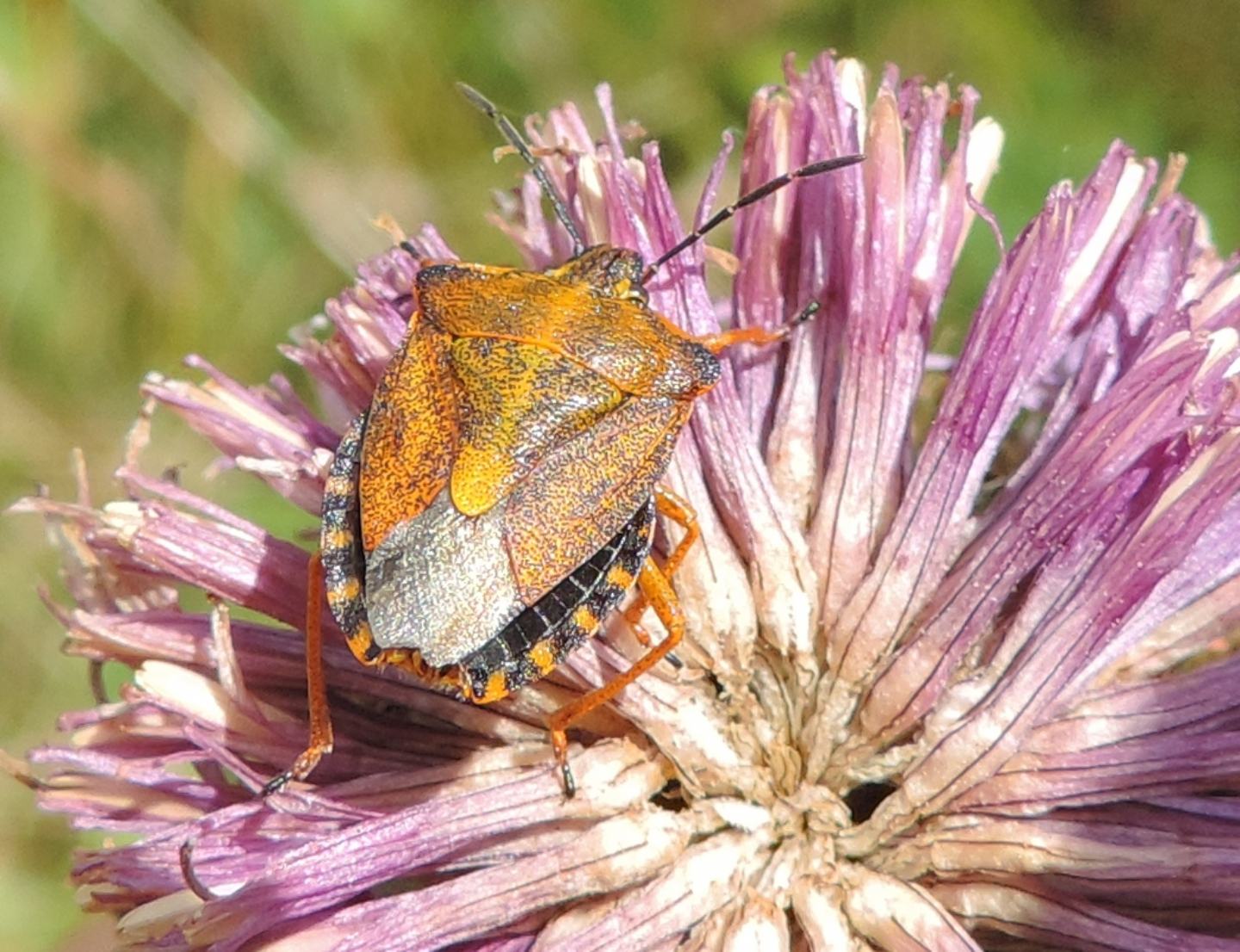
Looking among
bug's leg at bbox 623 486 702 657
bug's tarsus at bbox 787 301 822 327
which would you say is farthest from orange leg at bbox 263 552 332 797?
bug's tarsus at bbox 787 301 822 327

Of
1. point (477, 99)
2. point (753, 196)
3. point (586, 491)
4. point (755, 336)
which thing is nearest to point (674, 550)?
point (586, 491)

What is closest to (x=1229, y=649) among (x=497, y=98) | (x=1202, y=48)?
(x=1202, y=48)

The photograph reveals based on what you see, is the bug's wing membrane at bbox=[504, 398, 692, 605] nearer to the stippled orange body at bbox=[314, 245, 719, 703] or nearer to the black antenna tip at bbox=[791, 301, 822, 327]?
the stippled orange body at bbox=[314, 245, 719, 703]

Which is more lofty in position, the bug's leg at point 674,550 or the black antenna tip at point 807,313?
the black antenna tip at point 807,313

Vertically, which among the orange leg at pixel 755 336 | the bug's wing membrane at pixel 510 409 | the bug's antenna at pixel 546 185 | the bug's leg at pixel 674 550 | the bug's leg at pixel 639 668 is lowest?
the bug's leg at pixel 639 668

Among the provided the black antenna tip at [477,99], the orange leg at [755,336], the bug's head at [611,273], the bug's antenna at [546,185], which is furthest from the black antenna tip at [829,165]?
the black antenna tip at [477,99]

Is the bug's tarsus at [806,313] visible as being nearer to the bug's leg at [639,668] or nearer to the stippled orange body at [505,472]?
the stippled orange body at [505,472]

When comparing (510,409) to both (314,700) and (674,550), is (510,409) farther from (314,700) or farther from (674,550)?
(314,700)
